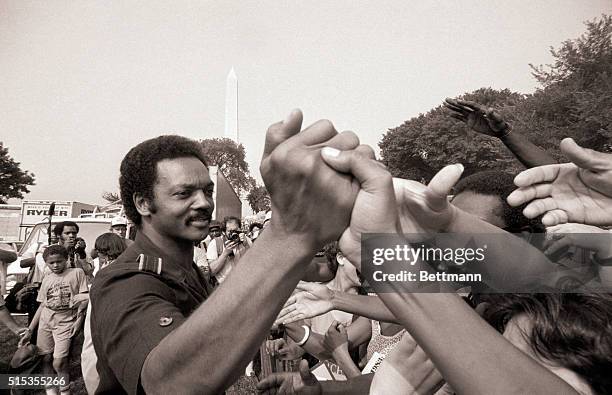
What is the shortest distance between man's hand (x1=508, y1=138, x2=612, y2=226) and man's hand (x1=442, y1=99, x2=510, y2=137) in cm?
114

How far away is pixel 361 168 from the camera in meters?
0.94

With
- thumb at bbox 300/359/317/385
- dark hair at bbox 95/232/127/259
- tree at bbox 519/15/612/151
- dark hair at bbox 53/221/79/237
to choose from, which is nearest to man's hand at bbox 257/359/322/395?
thumb at bbox 300/359/317/385

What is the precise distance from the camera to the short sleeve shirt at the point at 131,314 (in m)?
1.11

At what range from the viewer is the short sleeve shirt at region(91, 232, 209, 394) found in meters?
1.11

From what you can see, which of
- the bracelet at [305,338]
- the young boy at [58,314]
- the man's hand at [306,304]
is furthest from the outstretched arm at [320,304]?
the young boy at [58,314]

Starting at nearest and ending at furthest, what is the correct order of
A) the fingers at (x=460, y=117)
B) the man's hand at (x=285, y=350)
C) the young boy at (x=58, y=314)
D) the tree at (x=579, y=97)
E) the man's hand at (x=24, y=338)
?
the fingers at (x=460, y=117) < the man's hand at (x=285, y=350) < the man's hand at (x=24, y=338) < the young boy at (x=58, y=314) < the tree at (x=579, y=97)

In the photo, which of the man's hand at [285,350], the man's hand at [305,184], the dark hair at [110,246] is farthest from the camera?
the dark hair at [110,246]

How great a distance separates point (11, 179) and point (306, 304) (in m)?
42.8

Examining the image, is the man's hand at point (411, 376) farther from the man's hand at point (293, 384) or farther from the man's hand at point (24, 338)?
the man's hand at point (24, 338)

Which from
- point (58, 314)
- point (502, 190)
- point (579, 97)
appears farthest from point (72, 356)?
point (579, 97)

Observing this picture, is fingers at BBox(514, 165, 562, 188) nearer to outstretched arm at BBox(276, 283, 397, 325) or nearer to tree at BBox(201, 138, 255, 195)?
outstretched arm at BBox(276, 283, 397, 325)

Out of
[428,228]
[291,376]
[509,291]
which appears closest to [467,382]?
[428,228]

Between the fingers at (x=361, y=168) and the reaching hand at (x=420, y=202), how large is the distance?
13cm

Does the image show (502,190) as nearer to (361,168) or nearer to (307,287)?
(307,287)
